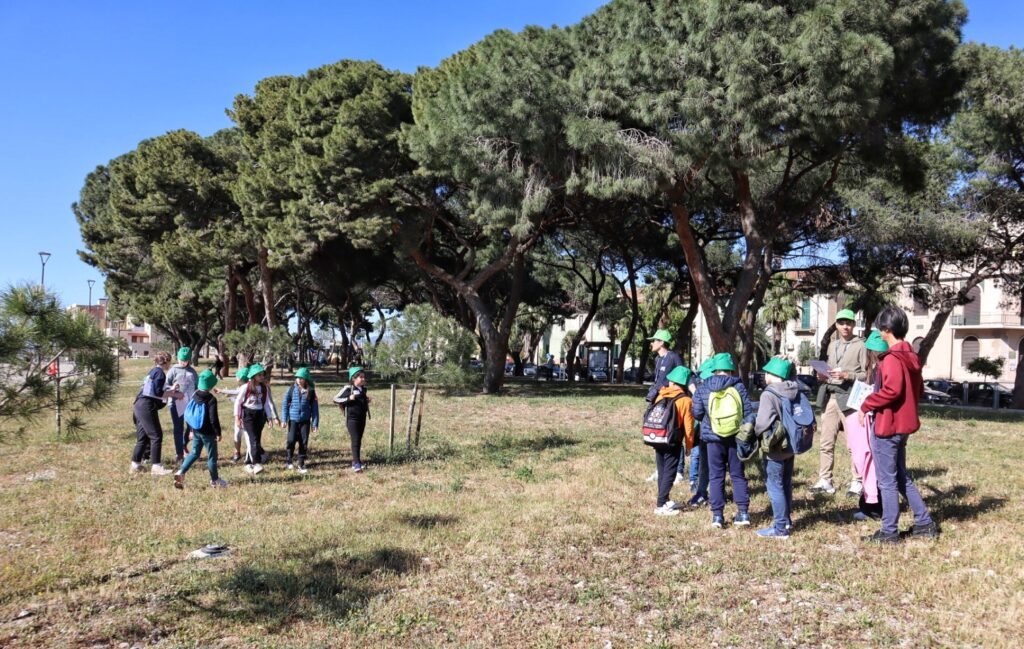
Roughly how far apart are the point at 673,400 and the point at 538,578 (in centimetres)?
217

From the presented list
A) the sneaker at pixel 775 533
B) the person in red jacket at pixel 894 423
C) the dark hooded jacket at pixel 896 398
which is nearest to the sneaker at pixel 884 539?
the person in red jacket at pixel 894 423

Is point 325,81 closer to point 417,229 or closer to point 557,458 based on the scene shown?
point 417,229

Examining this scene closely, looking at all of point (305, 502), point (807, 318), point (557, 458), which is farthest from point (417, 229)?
point (807, 318)

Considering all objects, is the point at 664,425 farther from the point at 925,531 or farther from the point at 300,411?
the point at 300,411

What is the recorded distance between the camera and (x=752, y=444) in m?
5.56

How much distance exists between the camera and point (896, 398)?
5242 mm

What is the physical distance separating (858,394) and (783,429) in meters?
1.34

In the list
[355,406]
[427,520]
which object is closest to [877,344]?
[427,520]

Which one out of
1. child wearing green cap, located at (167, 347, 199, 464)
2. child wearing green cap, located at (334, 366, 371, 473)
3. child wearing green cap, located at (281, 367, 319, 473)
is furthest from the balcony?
child wearing green cap, located at (167, 347, 199, 464)

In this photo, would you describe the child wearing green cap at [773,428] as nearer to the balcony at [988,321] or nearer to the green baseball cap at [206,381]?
the green baseball cap at [206,381]

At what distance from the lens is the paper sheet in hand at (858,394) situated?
20.6ft

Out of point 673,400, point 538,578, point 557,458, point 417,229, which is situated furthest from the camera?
point 417,229

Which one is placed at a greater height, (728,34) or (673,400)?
(728,34)

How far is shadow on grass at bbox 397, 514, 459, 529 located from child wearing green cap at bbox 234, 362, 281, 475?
9.08 feet
